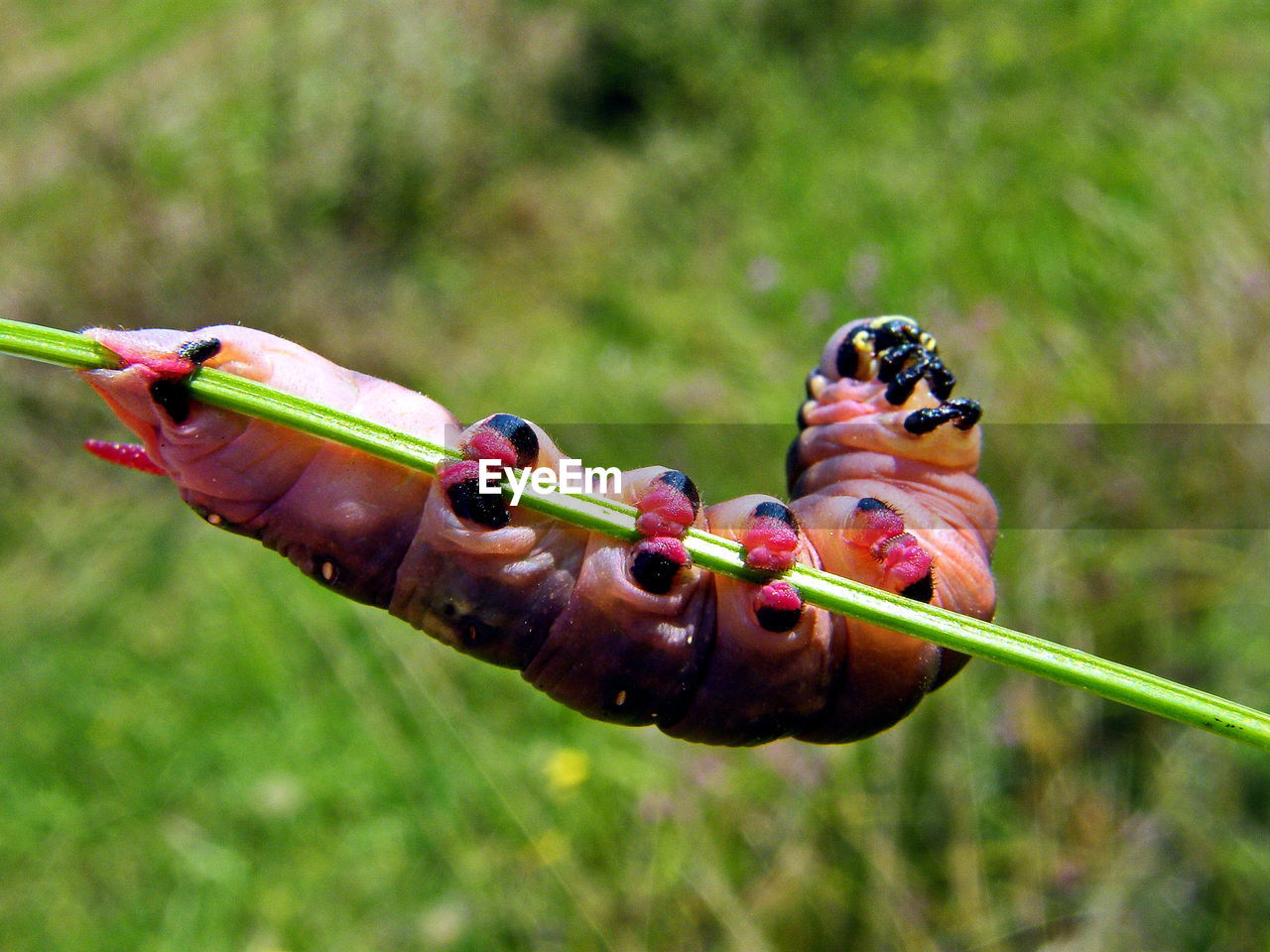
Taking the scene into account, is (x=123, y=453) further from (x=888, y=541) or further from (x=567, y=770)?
(x=567, y=770)

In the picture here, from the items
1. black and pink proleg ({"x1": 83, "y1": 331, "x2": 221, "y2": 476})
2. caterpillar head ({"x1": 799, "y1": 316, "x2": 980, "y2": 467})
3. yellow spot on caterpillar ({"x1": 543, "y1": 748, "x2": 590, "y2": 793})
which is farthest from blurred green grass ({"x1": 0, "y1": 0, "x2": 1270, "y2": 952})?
black and pink proleg ({"x1": 83, "y1": 331, "x2": 221, "y2": 476})

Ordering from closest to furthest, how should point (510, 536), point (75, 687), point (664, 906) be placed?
point (510, 536)
point (664, 906)
point (75, 687)

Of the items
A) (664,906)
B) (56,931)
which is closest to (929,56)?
(664,906)

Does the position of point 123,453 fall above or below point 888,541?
below

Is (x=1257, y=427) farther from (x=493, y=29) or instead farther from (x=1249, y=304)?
(x=493, y=29)

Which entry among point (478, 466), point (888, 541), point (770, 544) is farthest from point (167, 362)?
point (888, 541)

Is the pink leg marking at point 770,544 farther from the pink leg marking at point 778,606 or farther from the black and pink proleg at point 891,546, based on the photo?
the black and pink proleg at point 891,546
